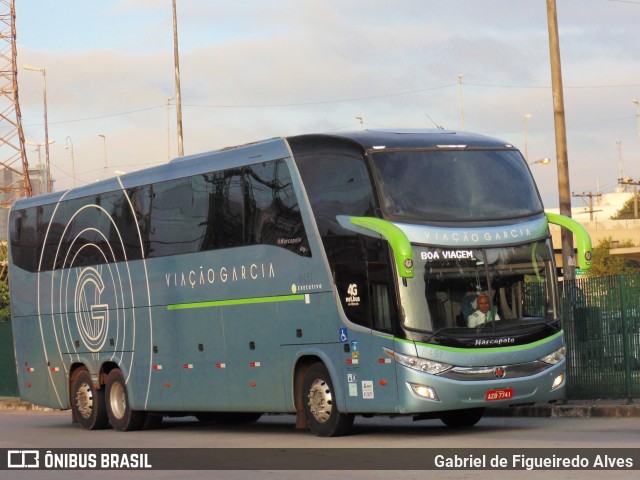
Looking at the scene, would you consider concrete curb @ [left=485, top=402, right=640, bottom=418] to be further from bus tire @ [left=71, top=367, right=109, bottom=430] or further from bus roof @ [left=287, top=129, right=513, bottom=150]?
bus tire @ [left=71, top=367, right=109, bottom=430]

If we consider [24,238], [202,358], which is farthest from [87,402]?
[202,358]

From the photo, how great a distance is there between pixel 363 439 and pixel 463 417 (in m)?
2.22

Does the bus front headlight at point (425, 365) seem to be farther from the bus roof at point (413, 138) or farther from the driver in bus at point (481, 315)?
the bus roof at point (413, 138)

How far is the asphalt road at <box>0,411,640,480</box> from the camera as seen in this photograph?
42.3ft

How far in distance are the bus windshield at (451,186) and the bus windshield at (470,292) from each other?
1.72ft

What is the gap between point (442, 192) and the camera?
56.1 feet

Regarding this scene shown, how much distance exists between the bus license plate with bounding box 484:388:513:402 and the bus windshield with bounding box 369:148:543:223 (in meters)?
2.26

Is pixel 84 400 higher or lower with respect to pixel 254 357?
lower

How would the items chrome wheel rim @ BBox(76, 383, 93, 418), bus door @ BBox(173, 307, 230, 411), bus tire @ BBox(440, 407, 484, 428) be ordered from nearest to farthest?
1. bus tire @ BBox(440, 407, 484, 428)
2. bus door @ BBox(173, 307, 230, 411)
3. chrome wheel rim @ BBox(76, 383, 93, 418)

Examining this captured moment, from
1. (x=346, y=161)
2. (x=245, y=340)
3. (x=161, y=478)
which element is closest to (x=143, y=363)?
(x=245, y=340)

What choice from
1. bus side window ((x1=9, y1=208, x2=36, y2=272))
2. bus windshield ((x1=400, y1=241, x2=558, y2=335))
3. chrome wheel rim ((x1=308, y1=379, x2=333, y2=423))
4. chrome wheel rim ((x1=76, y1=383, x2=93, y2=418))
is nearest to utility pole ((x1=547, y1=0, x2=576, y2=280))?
bus windshield ((x1=400, y1=241, x2=558, y2=335))

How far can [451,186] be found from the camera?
1714 cm

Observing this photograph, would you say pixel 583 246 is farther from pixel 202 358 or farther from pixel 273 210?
pixel 202 358

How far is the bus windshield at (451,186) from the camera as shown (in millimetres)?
16953
